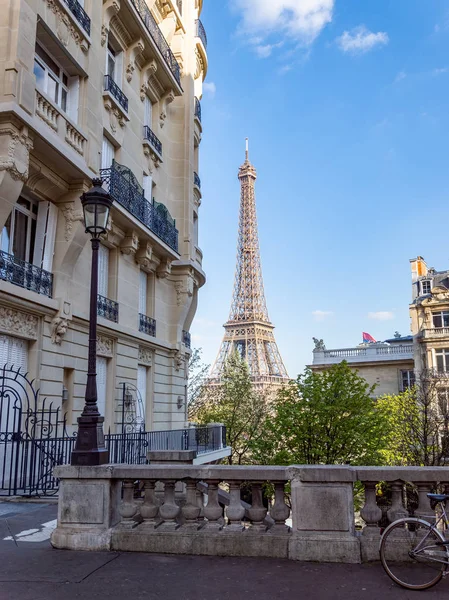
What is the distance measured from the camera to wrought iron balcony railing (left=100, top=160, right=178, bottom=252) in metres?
17.6

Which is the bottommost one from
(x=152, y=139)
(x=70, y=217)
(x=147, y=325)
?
(x=147, y=325)

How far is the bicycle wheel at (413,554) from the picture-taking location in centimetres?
537

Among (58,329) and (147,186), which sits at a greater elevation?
(147,186)

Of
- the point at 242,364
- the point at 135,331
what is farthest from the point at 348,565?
the point at 242,364

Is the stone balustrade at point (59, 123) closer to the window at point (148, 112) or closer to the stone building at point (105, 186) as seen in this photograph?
the stone building at point (105, 186)

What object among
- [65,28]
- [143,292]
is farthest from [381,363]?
[65,28]

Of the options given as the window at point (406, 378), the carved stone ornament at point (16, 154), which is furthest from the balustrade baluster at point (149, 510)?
the window at point (406, 378)

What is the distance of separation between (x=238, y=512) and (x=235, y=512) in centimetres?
5

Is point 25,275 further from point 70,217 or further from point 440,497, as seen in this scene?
point 440,497

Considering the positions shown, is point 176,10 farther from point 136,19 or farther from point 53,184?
point 53,184

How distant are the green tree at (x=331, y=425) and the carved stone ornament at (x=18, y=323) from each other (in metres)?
12.0

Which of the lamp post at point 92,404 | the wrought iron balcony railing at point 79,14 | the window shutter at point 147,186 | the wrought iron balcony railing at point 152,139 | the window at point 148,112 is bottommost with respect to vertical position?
the lamp post at point 92,404

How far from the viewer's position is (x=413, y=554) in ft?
18.5

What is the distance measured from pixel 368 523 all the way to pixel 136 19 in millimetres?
18607
